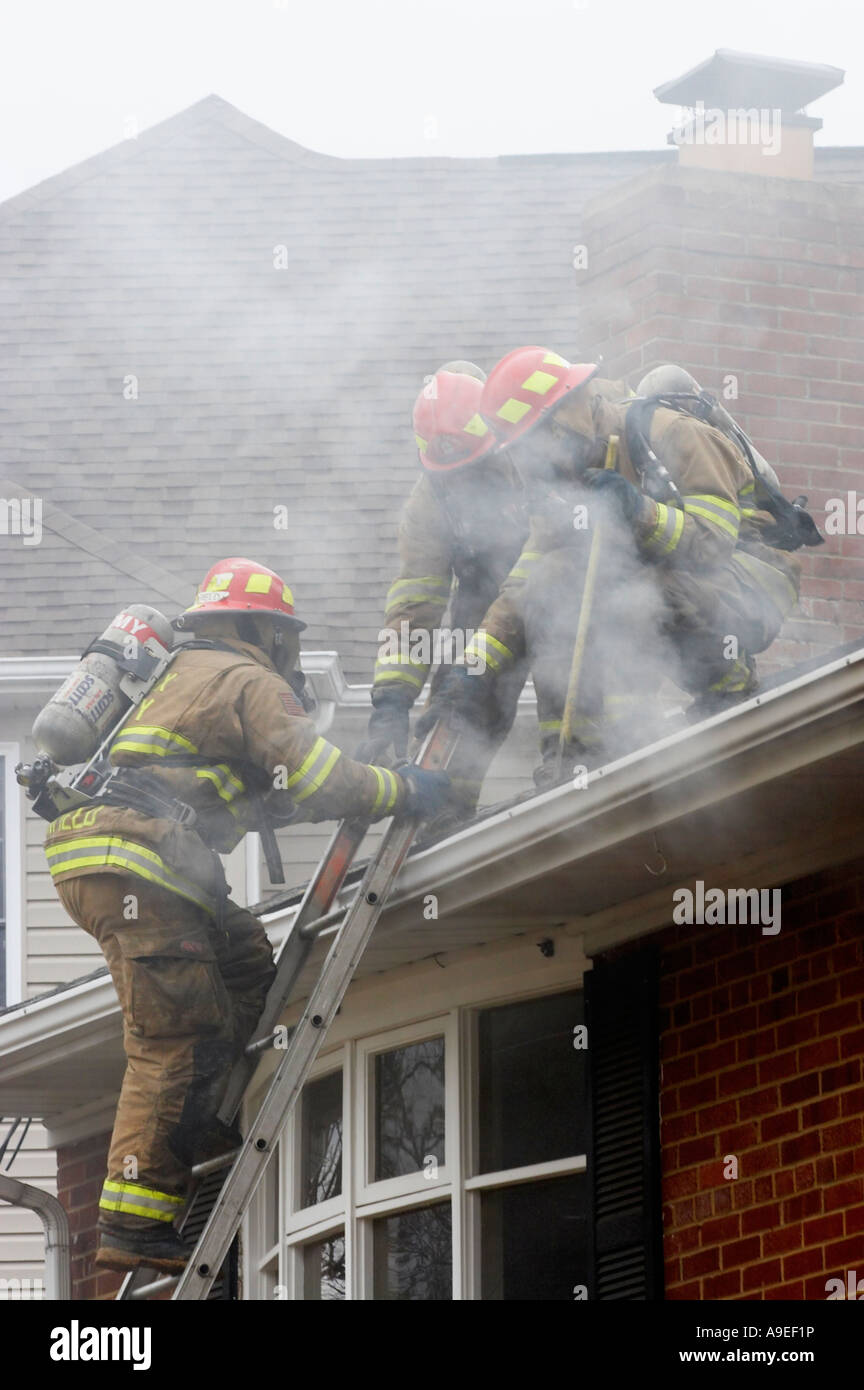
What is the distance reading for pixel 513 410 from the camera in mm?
7121

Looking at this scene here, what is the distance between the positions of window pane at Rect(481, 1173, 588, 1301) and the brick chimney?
518 centimetres

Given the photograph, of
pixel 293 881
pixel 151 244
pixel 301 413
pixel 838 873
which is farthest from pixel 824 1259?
pixel 151 244

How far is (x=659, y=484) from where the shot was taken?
22.5 feet

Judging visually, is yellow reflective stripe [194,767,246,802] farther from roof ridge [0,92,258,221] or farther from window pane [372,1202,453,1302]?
roof ridge [0,92,258,221]

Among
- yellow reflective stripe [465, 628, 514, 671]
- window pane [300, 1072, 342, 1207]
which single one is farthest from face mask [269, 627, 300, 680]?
window pane [300, 1072, 342, 1207]

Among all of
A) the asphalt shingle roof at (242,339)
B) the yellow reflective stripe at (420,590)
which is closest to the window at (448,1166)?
the yellow reflective stripe at (420,590)

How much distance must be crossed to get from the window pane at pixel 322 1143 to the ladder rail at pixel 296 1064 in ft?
4.58

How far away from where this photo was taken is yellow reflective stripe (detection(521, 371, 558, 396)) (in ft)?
23.2

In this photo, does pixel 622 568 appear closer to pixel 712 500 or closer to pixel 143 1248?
pixel 712 500

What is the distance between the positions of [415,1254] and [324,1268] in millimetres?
552

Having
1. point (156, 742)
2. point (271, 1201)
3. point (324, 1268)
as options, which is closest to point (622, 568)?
point (156, 742)

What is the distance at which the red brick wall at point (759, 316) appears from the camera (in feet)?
33.8
